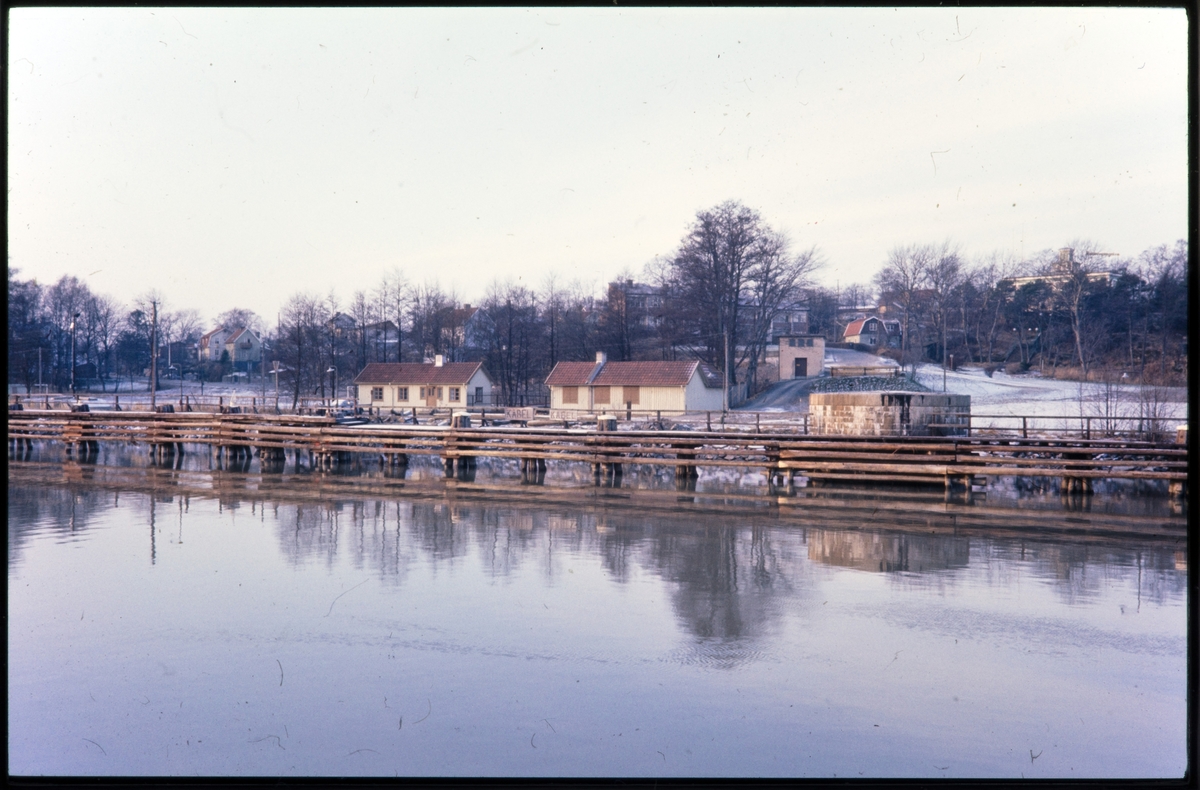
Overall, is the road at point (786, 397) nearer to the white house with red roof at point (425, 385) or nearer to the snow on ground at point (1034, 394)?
the snow on ground at point (1034, 394)

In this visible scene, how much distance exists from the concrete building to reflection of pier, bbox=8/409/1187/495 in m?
39.4

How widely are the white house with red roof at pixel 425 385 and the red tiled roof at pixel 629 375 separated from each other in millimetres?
7890

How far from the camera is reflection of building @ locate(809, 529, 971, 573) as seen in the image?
10.8m

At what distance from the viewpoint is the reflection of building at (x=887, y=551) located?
35.4ft

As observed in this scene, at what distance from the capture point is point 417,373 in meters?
60.2

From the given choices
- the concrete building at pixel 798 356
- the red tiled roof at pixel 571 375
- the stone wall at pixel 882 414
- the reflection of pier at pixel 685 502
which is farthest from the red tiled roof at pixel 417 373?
the stone wall at pixel 882 414

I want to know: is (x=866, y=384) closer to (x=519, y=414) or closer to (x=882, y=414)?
(x=519, y=414)

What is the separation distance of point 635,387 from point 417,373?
16.7m

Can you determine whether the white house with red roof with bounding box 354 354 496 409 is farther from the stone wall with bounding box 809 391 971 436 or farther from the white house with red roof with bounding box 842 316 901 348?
the white house with red roof with bounding box 842 316 901 348

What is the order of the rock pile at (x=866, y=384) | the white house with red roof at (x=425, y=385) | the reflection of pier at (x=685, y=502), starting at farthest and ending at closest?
the white house with red roof at (x=425, y=385), the rock pile at (x=866, y=384), the reflection of pier at (x=685, y=502)

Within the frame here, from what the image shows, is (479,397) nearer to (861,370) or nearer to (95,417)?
(861,370)

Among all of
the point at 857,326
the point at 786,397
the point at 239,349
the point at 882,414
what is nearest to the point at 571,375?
the point at 786,397

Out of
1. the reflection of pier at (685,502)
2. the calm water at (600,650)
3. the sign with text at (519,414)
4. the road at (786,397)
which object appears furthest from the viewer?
the road at (786,397)

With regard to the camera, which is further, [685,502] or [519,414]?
[519,414]
